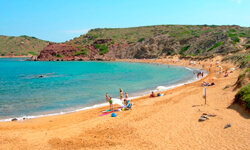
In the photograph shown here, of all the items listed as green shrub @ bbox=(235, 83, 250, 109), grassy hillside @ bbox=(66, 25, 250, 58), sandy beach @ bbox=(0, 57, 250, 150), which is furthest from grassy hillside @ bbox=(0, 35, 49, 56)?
green shrub @ bbox=(235, 83, 250, 109)

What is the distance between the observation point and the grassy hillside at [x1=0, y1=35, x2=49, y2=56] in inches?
5935

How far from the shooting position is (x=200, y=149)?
7.38 meters

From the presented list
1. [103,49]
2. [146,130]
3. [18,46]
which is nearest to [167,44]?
[103,49]

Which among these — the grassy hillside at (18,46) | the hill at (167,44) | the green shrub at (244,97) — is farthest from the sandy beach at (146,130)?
the grassy hillside at (18,46)

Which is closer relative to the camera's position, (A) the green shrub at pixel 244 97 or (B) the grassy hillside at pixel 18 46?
(A) the green shrub at pixel 244 97

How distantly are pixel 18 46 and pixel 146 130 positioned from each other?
6938 inches

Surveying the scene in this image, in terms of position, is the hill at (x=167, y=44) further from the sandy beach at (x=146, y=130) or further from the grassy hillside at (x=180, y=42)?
the sandy beach at (x=146, y=130)

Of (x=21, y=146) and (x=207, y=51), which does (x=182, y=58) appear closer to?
(x=207, y=51)

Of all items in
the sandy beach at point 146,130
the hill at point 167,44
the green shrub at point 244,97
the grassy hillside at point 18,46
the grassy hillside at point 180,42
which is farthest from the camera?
the grassy hillside at point 18,46

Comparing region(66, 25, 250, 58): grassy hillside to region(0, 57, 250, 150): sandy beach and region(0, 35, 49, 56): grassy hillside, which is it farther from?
region(0, 35, 49, 56): grassy hillside

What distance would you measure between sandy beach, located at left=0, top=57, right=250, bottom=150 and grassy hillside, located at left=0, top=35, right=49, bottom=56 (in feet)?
521

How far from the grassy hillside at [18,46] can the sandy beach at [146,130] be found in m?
159

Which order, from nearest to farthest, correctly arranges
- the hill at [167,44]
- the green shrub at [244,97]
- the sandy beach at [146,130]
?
1. the sandy beach at [146,130]
2. the green shrub at [244,97]
3. the hill at [167,44]

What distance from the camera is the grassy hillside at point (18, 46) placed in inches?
5935
